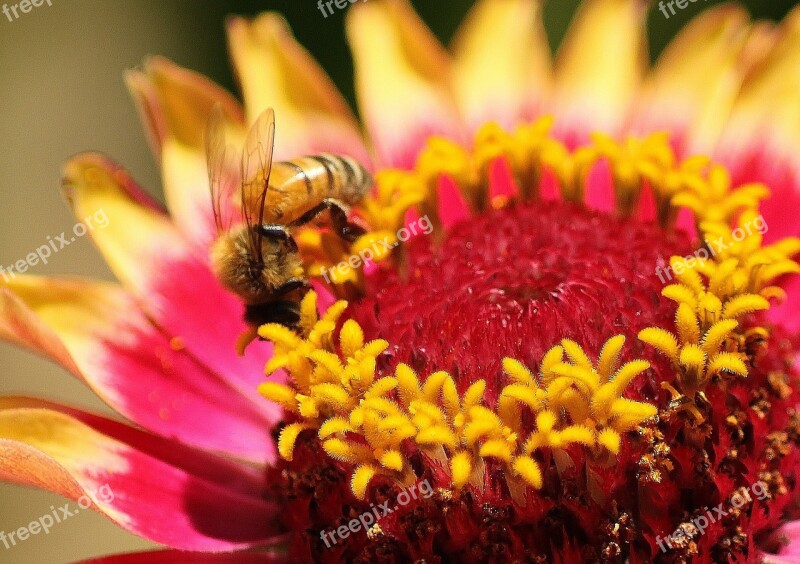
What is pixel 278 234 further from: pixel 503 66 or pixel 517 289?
pixel 503 66

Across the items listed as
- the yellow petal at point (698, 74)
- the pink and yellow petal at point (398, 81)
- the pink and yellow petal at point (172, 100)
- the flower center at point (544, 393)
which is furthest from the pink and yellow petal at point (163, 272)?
the yellow petal at point (698, 74)

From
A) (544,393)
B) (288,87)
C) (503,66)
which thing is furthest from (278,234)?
(503,66)

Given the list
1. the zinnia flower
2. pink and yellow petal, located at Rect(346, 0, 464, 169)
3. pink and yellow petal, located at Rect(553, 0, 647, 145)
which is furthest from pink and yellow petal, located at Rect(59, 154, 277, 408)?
pink and yellow petal, located at Rect(553, 0, 647, 145)

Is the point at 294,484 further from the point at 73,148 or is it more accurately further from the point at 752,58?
the point at 73,148

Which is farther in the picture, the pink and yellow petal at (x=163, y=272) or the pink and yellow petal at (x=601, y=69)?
the pink and yellow petal at (x=601, y=69)

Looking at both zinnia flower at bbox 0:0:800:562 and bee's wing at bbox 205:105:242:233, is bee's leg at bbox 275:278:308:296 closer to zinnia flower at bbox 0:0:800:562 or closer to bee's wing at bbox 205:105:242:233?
zinnia flower at bbox 0:0:800:562

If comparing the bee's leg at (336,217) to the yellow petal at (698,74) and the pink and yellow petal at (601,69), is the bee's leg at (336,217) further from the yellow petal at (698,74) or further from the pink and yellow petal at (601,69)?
the yellow petal at (698,74)
